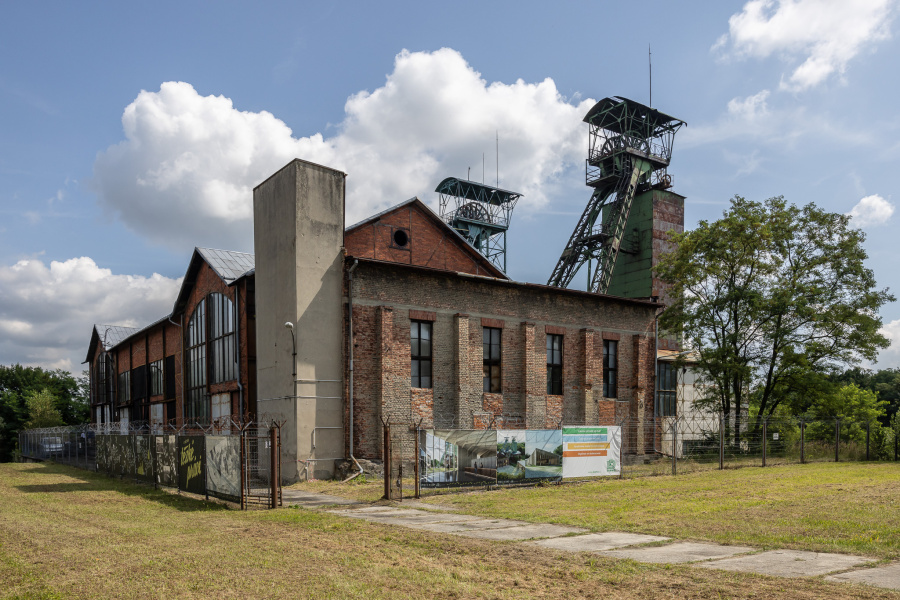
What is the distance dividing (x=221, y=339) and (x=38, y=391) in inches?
2120

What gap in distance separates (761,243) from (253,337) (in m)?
25.1

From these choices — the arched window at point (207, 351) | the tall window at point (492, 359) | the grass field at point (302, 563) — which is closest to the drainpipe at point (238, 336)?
the arched window at point (207, 351)

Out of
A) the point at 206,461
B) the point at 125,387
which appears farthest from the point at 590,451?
the point at 125,387

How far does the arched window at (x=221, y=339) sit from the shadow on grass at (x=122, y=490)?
19.8 feet

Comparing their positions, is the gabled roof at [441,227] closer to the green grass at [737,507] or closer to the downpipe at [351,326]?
the downpipe at [351,326]

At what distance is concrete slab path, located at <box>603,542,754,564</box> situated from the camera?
9.66m

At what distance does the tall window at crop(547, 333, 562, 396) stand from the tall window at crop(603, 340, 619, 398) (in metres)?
2.98

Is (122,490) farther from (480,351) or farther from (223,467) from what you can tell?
(480,351)

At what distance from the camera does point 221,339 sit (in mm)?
30062

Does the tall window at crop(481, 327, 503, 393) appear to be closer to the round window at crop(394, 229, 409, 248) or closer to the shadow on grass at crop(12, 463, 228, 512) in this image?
the round window at crop(394, 229, 409, 248)

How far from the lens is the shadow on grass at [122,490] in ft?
55.8

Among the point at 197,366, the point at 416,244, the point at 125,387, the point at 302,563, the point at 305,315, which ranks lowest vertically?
the point at 125,387

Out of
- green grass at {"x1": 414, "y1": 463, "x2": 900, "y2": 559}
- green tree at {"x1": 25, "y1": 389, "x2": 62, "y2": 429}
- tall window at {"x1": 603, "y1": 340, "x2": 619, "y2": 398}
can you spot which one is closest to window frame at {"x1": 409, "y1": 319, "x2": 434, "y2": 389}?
green grass at {"x1": 414, "y1": 463, "x2": 900, "y2": 559}

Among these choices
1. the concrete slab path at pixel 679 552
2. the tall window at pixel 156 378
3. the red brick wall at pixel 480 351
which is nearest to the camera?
the concrete slab path at pixel 679 552
